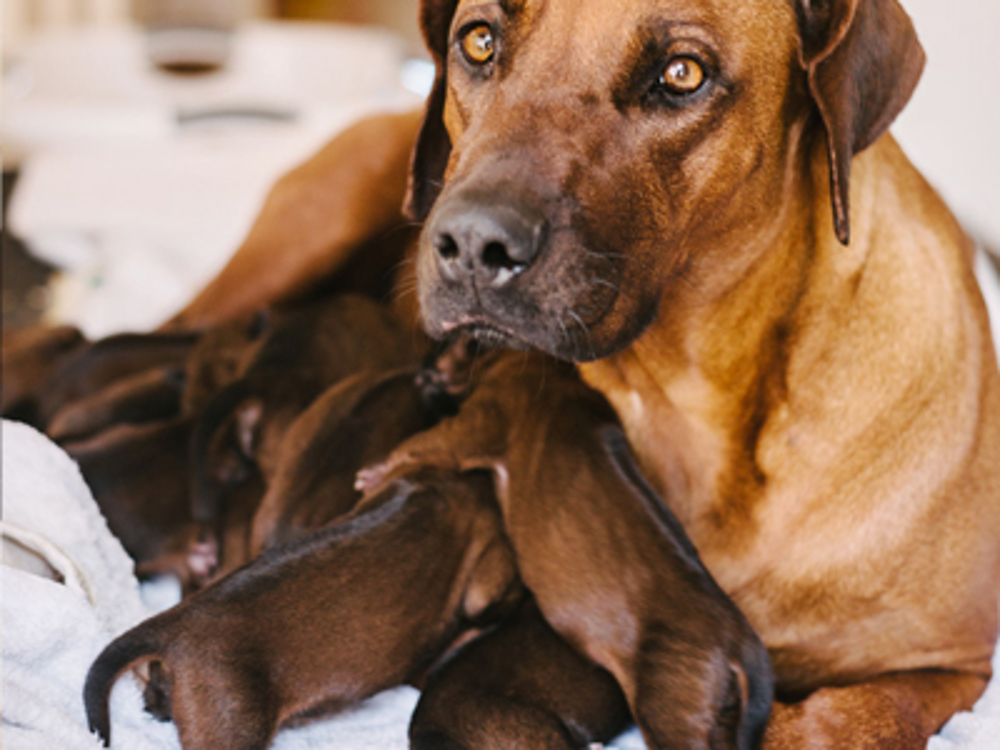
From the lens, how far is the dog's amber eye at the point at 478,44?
1493mm

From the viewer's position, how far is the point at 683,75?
4.44ft

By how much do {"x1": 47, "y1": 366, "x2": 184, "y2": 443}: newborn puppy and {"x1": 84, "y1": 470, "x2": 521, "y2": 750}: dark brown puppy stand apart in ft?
2.73

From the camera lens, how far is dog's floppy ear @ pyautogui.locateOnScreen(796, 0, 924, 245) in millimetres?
1380

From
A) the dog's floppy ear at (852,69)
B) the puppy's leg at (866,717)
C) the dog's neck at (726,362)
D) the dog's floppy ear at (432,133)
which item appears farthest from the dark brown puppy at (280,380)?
the dog's floppy ear at (852,69)

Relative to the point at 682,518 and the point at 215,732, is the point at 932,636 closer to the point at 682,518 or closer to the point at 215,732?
the point at 682,518

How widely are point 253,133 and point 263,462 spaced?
7.12 feet

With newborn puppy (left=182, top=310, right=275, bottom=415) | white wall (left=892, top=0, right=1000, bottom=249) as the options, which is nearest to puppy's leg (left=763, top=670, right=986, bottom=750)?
newborn puppy (left=182, top=310, right=275, bottom=415)

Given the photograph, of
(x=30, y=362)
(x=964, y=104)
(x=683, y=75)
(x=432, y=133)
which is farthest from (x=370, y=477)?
(x=964, y=104)

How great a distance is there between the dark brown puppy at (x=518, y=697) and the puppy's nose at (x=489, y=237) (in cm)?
55

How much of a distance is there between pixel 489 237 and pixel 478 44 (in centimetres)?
43

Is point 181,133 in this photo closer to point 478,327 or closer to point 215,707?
point 478,327

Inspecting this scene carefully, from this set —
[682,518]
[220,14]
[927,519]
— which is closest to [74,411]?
[682,518]

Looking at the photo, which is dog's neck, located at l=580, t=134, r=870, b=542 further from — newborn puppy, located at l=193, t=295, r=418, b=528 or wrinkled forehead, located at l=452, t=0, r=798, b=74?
newborn puppy, located at l=193, t=295, r=418, b=528

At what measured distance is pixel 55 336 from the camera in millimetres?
2518
